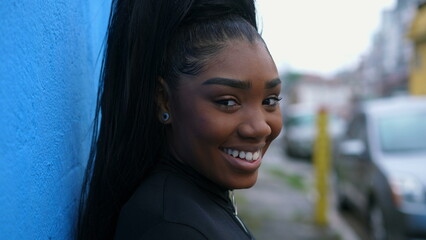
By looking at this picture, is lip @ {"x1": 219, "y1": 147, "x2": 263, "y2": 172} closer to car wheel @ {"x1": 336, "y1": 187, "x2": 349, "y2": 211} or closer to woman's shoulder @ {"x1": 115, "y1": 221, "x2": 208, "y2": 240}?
woman's shoulder @ {"x1": 115, "y1": 221, "x2": 208, "y2": 240}

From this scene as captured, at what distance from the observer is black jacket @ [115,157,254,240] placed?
124 cm

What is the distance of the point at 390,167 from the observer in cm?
498

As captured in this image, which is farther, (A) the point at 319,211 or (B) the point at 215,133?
(A) the point at 319,211

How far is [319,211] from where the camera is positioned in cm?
700

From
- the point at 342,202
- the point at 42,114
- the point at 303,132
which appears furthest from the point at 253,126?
the point at 303,132

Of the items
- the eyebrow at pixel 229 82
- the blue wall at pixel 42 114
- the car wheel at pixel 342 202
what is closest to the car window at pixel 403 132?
the car wheel at pixel 342 202

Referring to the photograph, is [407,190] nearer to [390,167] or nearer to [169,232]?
[390,167]

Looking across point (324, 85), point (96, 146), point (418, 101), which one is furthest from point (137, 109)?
point (324, 85)

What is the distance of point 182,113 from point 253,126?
198 millimetres

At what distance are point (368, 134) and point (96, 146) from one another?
15.3 feet

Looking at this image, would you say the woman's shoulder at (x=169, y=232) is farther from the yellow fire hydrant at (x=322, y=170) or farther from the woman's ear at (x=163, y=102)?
the yellow fire hydrant at (x=322, y=170)

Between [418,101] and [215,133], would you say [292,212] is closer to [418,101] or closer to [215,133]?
[418,101]

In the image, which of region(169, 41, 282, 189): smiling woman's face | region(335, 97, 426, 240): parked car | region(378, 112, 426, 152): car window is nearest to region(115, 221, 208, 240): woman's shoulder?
region(169, 41, 282, 189): smiling woman's face

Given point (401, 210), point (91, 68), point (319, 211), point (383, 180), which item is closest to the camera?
point (91, 68)
